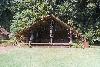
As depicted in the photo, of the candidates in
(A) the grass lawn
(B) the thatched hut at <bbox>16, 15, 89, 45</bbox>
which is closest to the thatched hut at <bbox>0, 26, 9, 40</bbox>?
(B) the thatched hut at <bbox>16, 15, 89, 45</bbox>

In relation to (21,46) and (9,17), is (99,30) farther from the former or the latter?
(9,17)

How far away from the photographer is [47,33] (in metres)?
46.0

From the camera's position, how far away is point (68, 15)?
53000 millimetres

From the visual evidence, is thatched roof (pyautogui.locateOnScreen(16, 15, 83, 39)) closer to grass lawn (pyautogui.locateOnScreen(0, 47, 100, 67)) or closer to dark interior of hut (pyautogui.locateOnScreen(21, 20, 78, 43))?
dark interior of hut (pyautogui.locateOnScreen(21, 20, 78, 43))

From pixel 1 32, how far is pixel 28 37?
1901 cm

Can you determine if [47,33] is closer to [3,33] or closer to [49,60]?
[3,33]

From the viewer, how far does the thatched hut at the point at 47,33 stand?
4316 cm

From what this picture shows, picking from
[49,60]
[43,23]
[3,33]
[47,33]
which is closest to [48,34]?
[47,33]

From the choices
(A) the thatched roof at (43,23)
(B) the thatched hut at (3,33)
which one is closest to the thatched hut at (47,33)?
(A) the thatched roof at (43,23)

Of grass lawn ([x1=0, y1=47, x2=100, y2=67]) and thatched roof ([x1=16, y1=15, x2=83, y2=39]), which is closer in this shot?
grass lawn ([x1=0, y1=47, x2=100, y2=67])

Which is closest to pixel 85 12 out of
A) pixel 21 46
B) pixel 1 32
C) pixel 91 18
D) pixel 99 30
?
pixel 91 18

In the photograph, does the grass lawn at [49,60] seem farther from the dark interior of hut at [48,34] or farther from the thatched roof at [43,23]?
the dark interior of hut at [48,34]

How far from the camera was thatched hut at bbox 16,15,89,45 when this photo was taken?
43.2m

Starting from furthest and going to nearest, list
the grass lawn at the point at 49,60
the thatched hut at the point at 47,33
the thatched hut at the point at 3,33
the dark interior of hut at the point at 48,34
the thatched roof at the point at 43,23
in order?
the thatched hut at the point at 3,33 → the dark interior of hut at the point at 48,34 → the thatched hut at the point at 47,33 → the thatched roof at the point at 43,23 → the grass lawn at the point at 49,60
